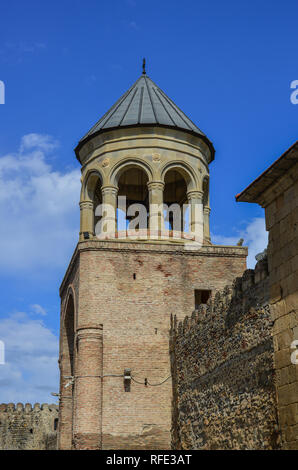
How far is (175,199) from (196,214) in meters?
3.45

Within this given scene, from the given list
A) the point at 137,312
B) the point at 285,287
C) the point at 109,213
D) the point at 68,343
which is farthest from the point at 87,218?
the point at 285,287

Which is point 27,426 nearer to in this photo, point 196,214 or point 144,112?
point 196,214

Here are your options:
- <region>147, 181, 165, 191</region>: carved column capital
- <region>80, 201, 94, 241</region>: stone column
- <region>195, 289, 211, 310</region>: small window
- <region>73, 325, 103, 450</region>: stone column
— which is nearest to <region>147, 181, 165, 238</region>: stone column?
<region>147, 181, 165, 191</region>: carved column capital

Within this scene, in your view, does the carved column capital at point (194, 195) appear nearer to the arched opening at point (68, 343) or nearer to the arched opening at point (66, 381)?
the arched opening at point (66, 381)

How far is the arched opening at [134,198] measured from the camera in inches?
934

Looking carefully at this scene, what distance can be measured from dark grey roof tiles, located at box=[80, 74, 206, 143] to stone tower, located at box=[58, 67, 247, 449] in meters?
0.04

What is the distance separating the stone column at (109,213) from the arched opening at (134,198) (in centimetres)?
307

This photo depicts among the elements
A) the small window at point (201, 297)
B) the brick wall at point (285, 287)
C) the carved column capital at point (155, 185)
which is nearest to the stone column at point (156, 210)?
the carved column capital at point (155, 185)

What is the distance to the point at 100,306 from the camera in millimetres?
18797

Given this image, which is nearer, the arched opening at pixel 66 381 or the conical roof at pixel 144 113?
the arched opening at pixel 66 381

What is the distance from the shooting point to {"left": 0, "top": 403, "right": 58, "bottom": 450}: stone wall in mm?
37531

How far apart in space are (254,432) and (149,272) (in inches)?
308

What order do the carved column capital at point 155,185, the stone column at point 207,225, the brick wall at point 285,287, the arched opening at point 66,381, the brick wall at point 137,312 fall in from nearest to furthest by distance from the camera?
the brick wall at point 285,287 < the brick wall at point 137,312 < the carved column capital at point 155,185 < the arched opening at point 66,381 < the stone column at point 207,225
